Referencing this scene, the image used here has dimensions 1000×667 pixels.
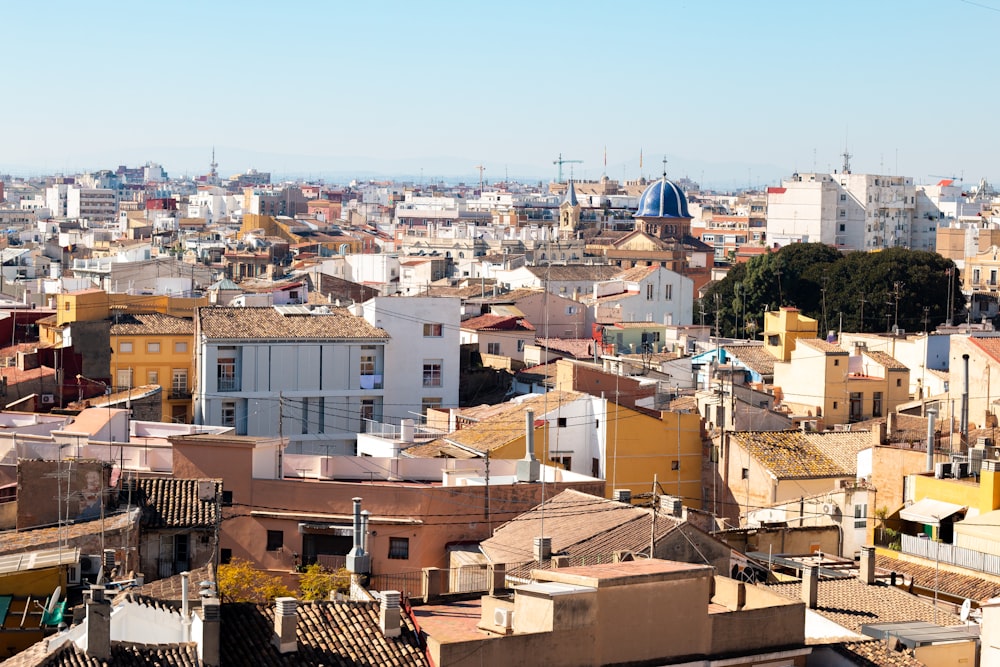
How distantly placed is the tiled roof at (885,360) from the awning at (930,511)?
15793 mm

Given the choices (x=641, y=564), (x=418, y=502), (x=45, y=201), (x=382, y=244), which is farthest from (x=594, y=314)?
(x=45, y=201)

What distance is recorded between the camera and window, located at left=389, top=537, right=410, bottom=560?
1792 centimetres

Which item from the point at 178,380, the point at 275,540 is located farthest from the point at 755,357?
the point at 275,540

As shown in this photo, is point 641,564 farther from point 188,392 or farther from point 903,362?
point 903,362

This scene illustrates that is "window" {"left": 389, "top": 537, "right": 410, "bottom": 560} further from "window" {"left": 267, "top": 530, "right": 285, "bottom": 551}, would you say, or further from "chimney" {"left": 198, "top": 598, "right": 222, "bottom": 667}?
"chimney" {"left": 198, "top": 598, "right": 222, "bottom": 667}

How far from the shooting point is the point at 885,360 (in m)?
33.8

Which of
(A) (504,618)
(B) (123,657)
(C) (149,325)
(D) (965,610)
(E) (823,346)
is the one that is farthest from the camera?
(E) (823,346)

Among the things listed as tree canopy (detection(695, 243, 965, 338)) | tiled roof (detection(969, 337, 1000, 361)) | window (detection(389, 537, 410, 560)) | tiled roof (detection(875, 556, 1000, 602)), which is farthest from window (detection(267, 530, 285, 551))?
tree canopy (detection(695, 243, 965, 338))

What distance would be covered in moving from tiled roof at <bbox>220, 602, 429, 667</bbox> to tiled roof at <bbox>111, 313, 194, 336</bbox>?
61.9 feet

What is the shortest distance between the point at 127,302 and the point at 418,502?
2077 centimetres

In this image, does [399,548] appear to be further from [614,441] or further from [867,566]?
[614,441]

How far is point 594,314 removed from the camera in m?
44.8

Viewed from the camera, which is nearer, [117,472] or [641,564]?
[641,564]

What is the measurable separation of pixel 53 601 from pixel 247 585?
88.7 inches
